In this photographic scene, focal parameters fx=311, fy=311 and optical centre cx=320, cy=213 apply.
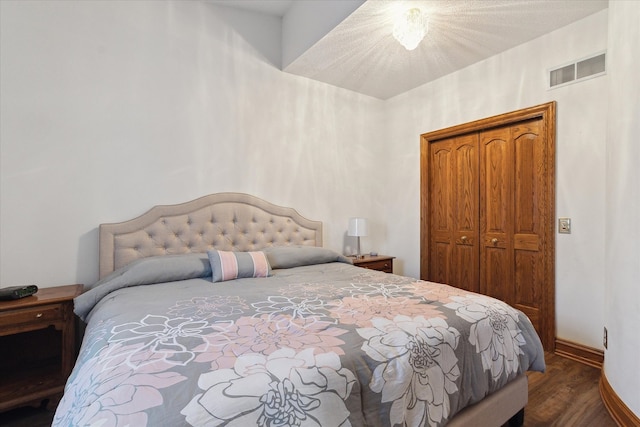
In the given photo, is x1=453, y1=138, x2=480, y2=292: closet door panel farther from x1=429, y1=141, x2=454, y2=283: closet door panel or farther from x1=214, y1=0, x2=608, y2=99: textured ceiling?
x1=214, y1=0, x2=608, y2=99: textured ceiling

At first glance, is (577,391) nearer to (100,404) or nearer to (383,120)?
(100,404)

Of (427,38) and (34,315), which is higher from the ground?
(427,38)

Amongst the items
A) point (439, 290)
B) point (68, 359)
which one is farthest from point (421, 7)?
point (68, 359)

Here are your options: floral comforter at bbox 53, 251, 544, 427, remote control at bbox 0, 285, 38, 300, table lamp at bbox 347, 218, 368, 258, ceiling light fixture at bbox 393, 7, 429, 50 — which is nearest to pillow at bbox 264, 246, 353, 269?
table lamp at bbox 347, 218, 368, 258

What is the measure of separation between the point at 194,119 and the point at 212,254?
1.30 m

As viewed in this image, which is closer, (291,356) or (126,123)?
(291,356)

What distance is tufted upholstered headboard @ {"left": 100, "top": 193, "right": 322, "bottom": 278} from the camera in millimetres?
2416

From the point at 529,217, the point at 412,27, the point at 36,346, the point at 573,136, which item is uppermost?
the point at 412,27

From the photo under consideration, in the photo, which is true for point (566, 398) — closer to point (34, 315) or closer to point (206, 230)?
point (206, 230)

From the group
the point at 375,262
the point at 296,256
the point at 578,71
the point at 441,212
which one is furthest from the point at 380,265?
the point at 578,71

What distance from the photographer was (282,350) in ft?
3.50

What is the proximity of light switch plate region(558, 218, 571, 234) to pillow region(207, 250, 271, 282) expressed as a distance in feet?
8.01

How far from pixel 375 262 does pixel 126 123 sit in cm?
274

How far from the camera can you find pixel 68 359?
6.40ft
